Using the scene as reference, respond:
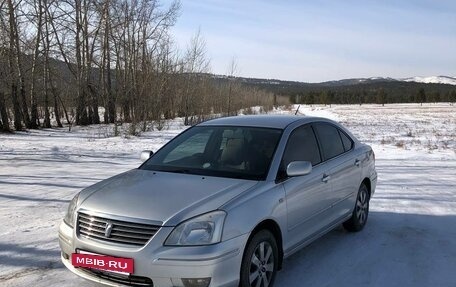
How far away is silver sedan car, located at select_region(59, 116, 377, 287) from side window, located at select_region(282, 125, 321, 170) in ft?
0.05

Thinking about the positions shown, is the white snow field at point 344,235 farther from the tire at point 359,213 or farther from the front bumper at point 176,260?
the front bumper at point 176,260

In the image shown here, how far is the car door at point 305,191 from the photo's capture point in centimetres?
443

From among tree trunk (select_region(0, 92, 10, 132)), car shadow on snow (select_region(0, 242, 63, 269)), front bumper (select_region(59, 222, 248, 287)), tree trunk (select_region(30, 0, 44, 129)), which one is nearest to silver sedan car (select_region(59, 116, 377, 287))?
front bumper (select_region(59, 222, 248, 287))

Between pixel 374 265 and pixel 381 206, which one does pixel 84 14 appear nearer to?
pixel 381 206

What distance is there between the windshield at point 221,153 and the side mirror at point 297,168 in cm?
21

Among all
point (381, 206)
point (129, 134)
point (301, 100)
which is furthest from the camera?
point (301, 100)

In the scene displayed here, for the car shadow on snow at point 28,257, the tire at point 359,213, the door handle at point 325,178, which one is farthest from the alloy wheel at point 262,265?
the tire at point 359,213

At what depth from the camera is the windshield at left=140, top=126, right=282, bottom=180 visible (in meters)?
4.49

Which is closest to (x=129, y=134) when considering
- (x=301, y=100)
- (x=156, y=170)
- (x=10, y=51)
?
(x=10, y=51)

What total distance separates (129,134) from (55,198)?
14340 mm

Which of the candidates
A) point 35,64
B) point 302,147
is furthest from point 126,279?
point 35,64

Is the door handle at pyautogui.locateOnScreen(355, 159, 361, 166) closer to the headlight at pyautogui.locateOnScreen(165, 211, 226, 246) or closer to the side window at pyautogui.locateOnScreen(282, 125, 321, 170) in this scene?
the side window at pyautogui.locateOnScreen(282, 125, 321, 170)

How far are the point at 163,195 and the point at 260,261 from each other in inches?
38.4

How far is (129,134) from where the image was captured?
22.0 meters
